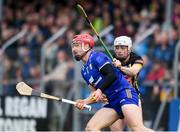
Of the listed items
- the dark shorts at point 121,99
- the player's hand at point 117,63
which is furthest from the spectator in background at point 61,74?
the dark shorts at point 121,99

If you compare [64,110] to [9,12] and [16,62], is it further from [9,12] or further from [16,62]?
[9,12]

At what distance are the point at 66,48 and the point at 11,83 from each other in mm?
1684

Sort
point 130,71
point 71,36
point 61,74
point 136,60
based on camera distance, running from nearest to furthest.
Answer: point 130,71 < point 136,60 < point 61,74 < point 71,36

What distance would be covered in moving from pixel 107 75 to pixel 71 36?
7.56m

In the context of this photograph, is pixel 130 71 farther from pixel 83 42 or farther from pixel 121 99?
pixel 83 42

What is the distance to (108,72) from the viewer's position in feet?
37.9

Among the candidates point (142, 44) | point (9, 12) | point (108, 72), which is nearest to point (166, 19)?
point (142, 44)

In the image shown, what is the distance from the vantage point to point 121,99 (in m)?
11.8

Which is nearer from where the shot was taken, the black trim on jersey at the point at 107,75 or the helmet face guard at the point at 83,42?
the black trim on jersey at the point at 107,75

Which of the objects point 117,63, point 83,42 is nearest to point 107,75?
point 83,42

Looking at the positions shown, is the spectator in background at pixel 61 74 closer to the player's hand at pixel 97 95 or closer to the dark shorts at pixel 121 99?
the dark shorts at pixel 121 99

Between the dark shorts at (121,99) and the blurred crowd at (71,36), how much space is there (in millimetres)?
4416

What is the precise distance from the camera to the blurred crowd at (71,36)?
1659cm

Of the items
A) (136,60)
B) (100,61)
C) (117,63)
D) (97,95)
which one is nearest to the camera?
(97,95)
